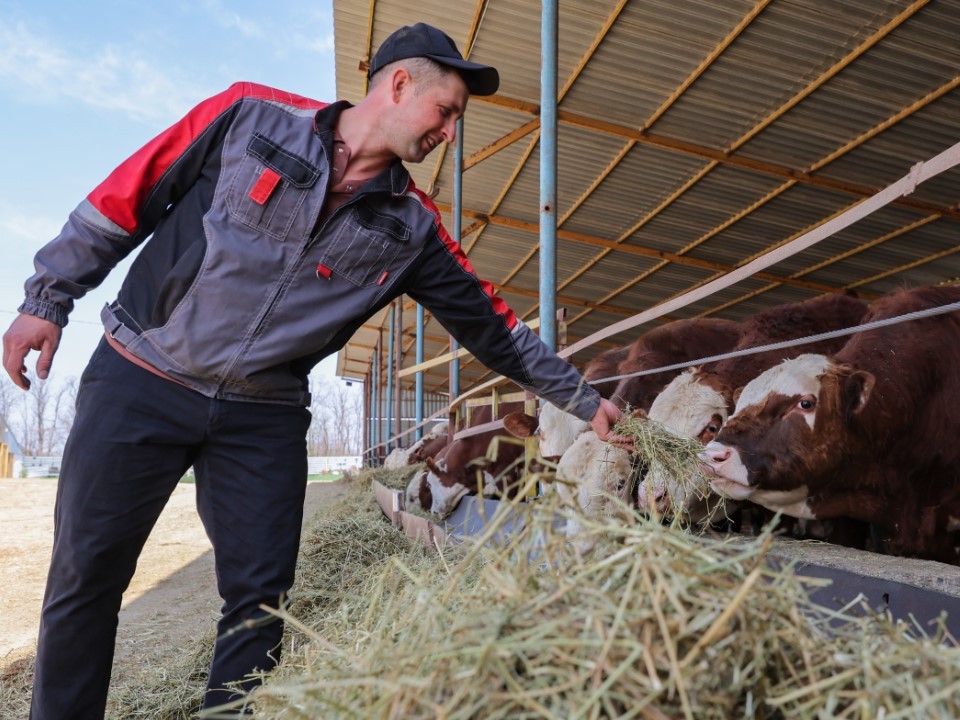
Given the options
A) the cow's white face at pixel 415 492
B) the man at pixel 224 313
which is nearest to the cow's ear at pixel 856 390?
the man at pixel 224 313

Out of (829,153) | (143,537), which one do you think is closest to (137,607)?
(143,537)

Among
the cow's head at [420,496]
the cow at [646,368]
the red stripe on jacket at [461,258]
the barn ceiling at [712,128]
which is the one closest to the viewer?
the red stripe on jacket at [461,258]

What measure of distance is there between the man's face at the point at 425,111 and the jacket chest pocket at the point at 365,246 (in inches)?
8.5

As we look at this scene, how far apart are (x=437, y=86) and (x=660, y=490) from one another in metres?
1.73

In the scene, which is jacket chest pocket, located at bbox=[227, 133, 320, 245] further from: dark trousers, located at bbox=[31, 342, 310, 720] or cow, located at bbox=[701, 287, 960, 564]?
cow, located at bbox=[701, 287, 960, 564]

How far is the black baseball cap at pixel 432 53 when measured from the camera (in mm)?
2215

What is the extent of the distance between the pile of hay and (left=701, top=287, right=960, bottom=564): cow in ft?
8.01

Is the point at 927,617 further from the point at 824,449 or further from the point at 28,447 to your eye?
the point at 28,447

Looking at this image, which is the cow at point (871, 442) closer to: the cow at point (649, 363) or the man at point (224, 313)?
the cow at point (649, 363)

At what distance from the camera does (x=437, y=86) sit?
7.27 feet

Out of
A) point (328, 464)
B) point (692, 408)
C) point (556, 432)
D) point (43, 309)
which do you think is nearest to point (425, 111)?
point (43, 309)

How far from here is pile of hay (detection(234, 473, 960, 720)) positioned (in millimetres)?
854

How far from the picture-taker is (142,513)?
7.07ft

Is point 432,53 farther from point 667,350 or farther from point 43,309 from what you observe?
point 667,350
